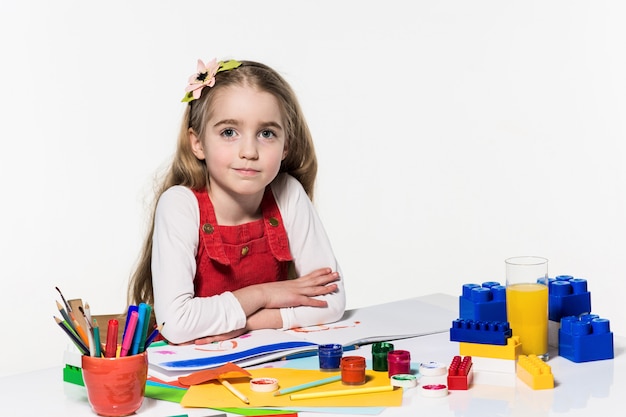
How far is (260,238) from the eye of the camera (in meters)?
1.86

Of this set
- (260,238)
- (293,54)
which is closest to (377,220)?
(293,54)

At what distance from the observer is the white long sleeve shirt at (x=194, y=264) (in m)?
1.60

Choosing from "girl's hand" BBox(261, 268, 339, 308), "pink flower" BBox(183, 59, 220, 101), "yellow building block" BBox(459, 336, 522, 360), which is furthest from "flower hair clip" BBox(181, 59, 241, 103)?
"yellow building block" BBox(459, 336, 522, 360)

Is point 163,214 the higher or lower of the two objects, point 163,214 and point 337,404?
the higher

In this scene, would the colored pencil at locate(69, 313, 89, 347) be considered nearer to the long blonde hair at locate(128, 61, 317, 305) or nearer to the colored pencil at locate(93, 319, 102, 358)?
the colored pencil at locate(93, 319, 102, 358)

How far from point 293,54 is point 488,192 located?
77 cm

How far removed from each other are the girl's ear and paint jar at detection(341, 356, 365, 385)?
2.24 feet

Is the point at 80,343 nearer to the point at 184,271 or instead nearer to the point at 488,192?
the point at 184,271

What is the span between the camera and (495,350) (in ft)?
4.42

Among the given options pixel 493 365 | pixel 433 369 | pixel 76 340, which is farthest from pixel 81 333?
pixel 493 365

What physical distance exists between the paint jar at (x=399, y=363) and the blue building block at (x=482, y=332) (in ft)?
0.33

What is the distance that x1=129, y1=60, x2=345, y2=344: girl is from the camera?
5.44ft

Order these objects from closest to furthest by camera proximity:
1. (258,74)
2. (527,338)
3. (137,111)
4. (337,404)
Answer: (337,404) < (527,338) < (258,74) < (137,111)

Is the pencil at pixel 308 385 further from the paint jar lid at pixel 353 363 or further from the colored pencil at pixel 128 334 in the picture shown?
the colored pencil at pixel 128 334
